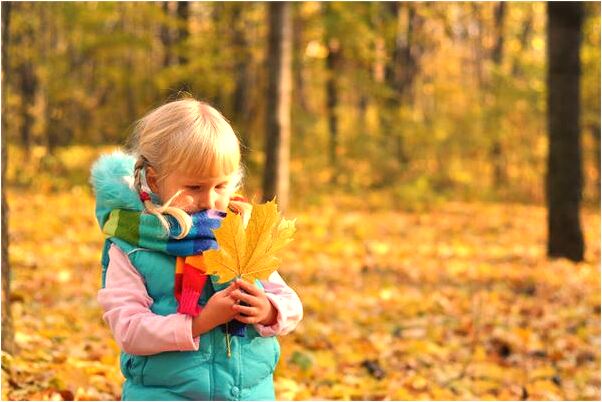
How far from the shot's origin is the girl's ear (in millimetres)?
2928

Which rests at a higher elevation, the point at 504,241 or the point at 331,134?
the point at 331,134

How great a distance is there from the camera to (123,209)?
2.94 metres

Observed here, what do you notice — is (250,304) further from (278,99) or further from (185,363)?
(278,99)

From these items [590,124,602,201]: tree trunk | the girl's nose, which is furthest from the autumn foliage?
[590,124,602,201]: tree trunk

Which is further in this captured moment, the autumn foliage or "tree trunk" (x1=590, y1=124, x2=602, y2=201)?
"tree trunk" (x1=590, y1=124, x2=602, y2=201)

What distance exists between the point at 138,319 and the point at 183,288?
0.17 m

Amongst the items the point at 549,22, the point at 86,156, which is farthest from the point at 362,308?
the point at 86,156

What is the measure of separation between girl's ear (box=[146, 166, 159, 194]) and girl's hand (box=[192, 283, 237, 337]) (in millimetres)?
456

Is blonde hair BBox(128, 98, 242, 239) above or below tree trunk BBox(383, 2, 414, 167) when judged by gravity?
below

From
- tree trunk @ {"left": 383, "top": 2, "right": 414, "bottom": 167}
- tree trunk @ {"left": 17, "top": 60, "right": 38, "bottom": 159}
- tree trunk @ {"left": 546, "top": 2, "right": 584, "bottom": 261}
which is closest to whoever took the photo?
tree trunk @ {"left": 546, "top": 2, "right": 584, "bottom": 261}

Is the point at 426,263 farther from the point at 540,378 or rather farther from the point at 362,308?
the point at 540,378

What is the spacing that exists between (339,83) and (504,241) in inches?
341

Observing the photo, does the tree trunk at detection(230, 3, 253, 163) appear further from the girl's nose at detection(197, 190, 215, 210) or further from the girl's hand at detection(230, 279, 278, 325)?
the girl's hand at detection(230, 279, 278, 325)

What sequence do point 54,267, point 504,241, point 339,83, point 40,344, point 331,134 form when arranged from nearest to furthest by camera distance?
point 40,344
point 54,267
point 504,241
point 331,134
point 339,83
